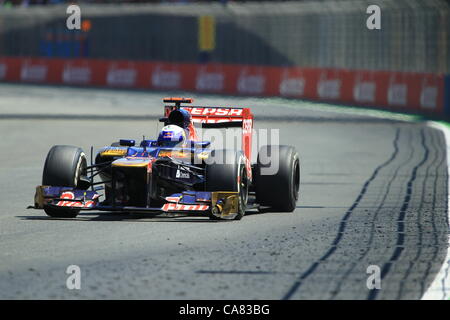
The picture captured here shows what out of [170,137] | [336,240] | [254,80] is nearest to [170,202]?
[170,137]

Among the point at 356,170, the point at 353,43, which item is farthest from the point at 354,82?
the point at 356,170

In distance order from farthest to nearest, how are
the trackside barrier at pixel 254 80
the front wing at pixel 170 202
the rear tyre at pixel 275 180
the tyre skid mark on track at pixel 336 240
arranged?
the trackside barrier at pixel 254 80 < the rear tyre at pixel 275 180 < the front wing at pixel 170 202 < the tyre skid mark on track at pixel 336 240

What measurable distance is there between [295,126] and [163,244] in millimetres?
16701

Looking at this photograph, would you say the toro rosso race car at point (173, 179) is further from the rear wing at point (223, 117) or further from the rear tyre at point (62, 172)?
the rear wing at point (223, 117)

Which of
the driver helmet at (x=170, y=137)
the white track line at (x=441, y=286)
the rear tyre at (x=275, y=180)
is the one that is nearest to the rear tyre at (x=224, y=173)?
the rear tyre at (x=275, y=180)

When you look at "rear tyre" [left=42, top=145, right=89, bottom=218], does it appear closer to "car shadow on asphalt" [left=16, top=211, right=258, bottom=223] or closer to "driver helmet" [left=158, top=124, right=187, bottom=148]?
"car shadow on asphalt" [left=16, top=211, right=258, bottom=223]

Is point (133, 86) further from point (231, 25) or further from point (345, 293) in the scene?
point (345, 293)

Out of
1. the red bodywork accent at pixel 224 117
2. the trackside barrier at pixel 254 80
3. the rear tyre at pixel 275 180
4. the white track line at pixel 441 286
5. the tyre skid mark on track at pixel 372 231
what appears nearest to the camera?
the white track line at pixel 441 286

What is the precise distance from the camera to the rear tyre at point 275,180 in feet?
Answer: 38.5

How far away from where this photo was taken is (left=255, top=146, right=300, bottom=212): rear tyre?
11.7 meters

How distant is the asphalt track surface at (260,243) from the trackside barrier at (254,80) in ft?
36.1

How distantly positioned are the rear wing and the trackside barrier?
16.2 m

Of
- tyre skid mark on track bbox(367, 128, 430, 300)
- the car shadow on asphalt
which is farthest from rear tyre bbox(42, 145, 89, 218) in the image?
tyre skid mark on track bbox(367, 128, 430, 300)

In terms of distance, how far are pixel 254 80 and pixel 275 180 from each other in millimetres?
25051
